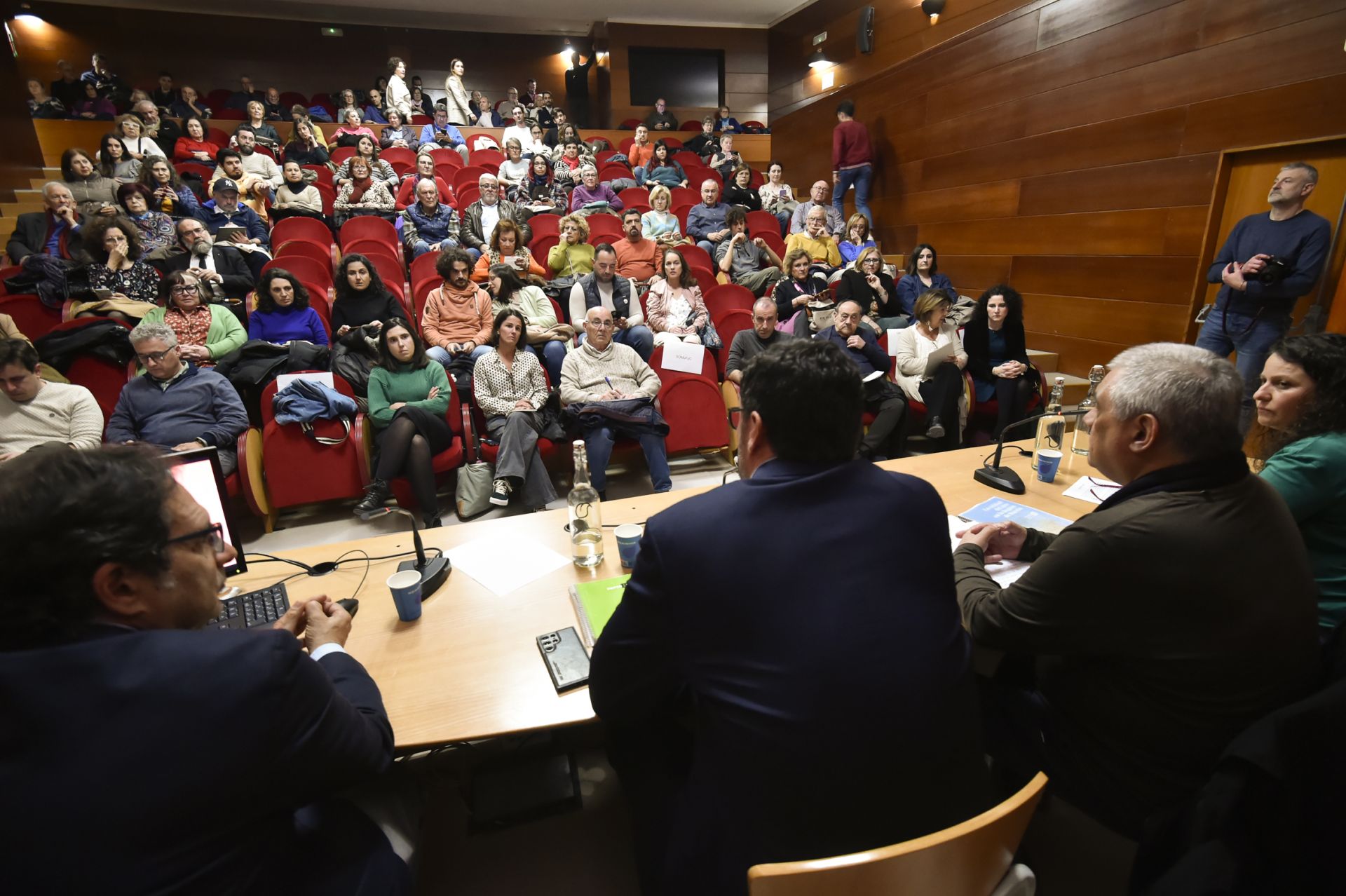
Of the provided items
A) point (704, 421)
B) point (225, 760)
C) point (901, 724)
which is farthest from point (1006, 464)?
point (225, 760)

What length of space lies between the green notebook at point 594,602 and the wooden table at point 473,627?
0.10ft

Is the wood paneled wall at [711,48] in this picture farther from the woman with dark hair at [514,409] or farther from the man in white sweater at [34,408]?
the man in white sweater at [34,408]

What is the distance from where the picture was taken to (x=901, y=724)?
2.59 feet

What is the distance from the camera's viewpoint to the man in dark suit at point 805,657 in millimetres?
779

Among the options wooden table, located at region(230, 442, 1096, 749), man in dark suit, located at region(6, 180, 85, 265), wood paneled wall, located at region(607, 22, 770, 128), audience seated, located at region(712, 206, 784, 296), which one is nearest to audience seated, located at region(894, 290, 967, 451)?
audience seated, located at region(712, 206, 784, 296)

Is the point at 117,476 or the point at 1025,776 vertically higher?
the point at 117,476

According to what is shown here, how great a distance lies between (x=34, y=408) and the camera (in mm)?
2652

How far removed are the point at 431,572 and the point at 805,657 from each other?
0.99 meters

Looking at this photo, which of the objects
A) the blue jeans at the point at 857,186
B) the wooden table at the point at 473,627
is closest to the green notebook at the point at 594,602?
the wooden table at the point at 473,627

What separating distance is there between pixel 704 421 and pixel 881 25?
6.22 m

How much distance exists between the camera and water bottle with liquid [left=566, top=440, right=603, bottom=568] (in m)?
1.51

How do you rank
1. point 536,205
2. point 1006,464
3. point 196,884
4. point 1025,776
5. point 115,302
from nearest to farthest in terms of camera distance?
point 196,884 → point 1025,776 → point 1006,464 → point 115,302 → point 536,205

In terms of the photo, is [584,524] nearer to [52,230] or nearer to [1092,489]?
[1092,489]

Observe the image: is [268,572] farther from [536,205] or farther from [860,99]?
[860,99]
